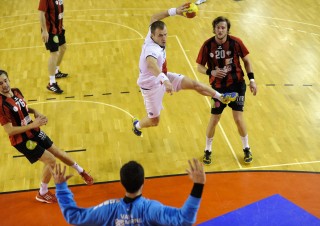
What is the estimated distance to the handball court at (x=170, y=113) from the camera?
5910mm

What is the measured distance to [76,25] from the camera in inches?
459

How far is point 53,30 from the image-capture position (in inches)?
332

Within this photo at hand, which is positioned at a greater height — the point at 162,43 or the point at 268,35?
the point at 162,43

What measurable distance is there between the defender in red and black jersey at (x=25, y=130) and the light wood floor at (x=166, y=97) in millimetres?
629

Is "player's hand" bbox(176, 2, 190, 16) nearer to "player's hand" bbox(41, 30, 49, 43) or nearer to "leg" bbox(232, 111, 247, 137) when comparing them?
"leg" bbox(232, 111, 247, 137)

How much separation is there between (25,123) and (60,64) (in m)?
4.51

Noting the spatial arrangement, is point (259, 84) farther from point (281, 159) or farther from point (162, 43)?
point (162, 43)

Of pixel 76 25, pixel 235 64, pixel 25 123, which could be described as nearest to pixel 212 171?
pixel 235 64

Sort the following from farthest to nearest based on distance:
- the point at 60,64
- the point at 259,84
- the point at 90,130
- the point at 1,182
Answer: the point at 60,64, the point at 259,84, the point at 90,130, the point at 1,182

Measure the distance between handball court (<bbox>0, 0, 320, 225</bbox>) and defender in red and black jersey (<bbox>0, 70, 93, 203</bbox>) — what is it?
0.53m

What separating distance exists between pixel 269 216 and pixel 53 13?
5404 millimetres

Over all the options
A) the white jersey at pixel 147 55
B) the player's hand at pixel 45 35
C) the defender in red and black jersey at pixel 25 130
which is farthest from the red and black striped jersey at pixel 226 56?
the player's hand at pixel 45 35

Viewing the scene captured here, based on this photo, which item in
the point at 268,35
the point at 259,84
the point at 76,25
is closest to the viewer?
the point at 259,84

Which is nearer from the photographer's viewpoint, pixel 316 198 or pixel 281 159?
pixel 316 198
